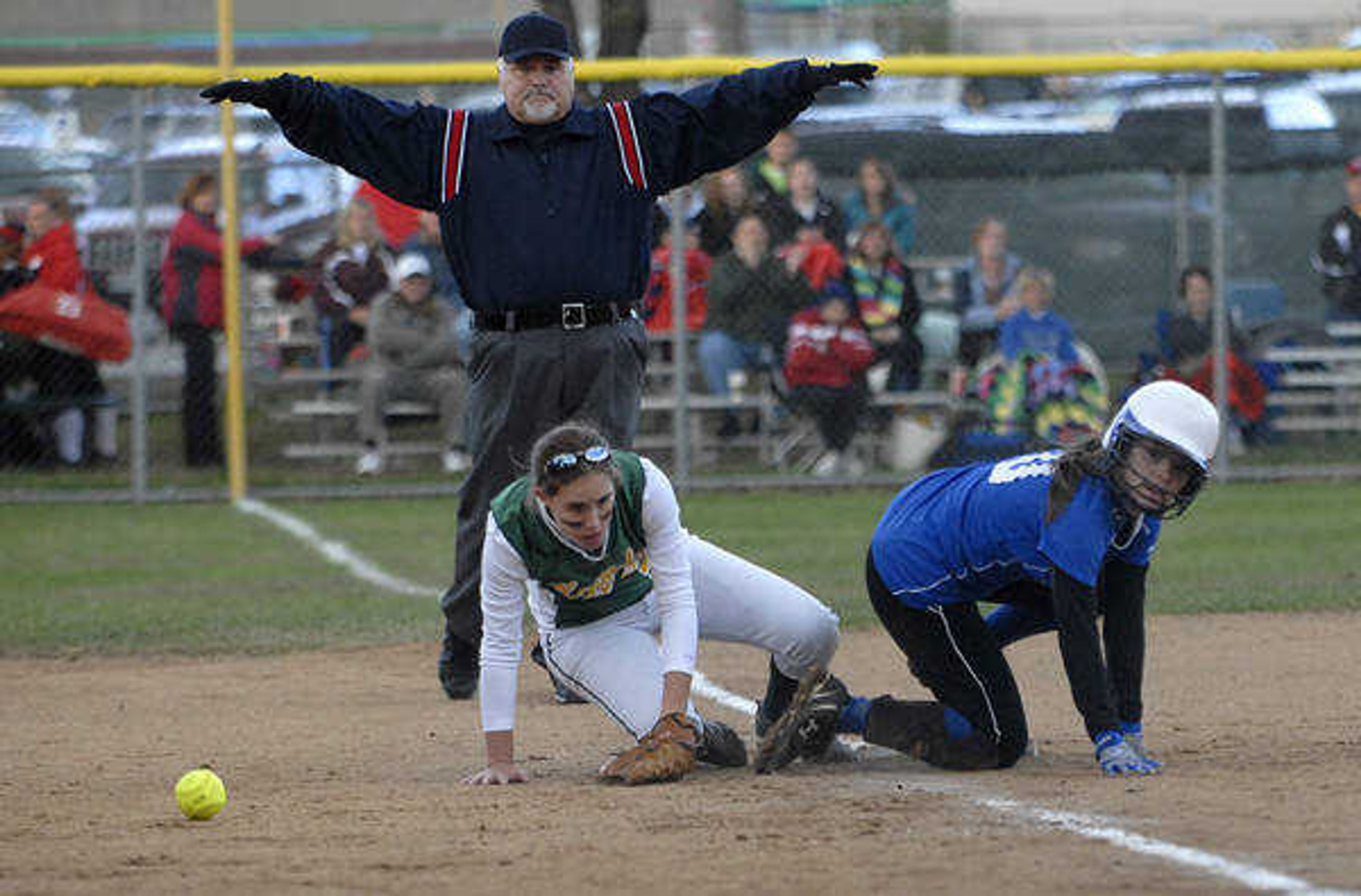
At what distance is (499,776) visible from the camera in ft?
19.0

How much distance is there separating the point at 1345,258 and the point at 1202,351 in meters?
1.11

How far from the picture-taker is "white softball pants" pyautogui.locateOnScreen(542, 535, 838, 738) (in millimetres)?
6117

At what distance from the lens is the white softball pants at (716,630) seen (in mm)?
6117

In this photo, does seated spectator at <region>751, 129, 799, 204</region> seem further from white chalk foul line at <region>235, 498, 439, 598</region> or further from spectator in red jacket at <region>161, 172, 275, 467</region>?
white chalk foul line at <region>235, 498, 439, 598</region>

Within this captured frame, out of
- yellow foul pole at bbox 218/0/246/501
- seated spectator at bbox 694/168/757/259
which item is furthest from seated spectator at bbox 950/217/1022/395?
yellow foul pole at bbox 218/0/246/501

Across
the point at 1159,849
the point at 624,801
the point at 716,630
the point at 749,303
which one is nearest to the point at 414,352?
the point at 749,303

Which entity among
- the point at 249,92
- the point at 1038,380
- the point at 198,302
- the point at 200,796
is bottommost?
the point at 200,796

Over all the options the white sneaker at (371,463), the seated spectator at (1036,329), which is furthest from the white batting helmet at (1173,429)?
the white sneaker at (371,463)

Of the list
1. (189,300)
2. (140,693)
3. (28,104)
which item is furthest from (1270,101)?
(140,693)

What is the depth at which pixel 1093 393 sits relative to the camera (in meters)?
12.8

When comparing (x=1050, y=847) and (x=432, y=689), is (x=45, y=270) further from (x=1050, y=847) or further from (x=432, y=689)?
(x=1050, y=847)

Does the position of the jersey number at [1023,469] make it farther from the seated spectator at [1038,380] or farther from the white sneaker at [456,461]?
the white sneaker at [456,461]

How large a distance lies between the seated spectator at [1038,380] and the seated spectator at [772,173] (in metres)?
1.53

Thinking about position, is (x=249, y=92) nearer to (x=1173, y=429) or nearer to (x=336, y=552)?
(x=1173, y=429)
